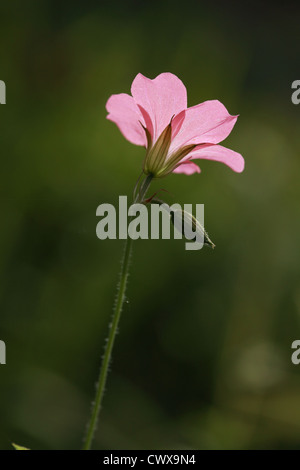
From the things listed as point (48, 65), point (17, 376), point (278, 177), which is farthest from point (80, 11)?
point (17, 376)

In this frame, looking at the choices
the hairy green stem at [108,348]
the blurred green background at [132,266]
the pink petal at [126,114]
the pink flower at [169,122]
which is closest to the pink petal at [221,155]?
the pink flower at [169,122]

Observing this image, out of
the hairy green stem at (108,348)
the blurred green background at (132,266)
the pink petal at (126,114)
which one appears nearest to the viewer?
the hairy green stem at (108,348)

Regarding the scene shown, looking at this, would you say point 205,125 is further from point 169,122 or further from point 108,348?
point 108,348

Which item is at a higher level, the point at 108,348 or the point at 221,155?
the point at 221,155

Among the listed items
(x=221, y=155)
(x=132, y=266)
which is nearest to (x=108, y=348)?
(x=221, y=155)

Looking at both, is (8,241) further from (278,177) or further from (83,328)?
(278,177)

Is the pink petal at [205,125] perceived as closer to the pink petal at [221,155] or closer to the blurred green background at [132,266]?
the pink petal at [221,155]
